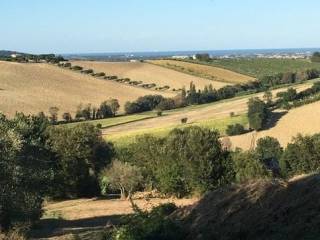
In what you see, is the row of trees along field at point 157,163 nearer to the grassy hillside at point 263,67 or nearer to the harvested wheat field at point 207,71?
the harvested wheat field at point 207,71

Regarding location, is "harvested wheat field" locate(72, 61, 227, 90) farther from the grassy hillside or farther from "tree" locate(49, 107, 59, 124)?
"tree" locate(49, 107, 59, 124)

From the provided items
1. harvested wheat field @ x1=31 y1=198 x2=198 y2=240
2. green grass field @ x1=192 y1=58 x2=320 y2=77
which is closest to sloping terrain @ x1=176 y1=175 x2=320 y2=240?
harvested wheat field @ x1=31 y1=198 x2=198 y2=240

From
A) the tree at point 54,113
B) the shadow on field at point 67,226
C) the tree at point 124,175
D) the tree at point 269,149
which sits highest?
the shadow on field at point 67,226

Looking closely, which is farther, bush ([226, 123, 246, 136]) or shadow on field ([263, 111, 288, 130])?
shadow on field ([263, 111, 288, 130])

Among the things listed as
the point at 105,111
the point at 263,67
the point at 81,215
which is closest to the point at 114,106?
the point at 105,111

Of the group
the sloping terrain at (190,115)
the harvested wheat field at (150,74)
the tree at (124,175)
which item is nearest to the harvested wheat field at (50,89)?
the harvested wheat field at (150,74)

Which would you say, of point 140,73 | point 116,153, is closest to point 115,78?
point 140,73

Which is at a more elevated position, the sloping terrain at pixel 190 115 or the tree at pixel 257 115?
the tree at pixel 257 115
